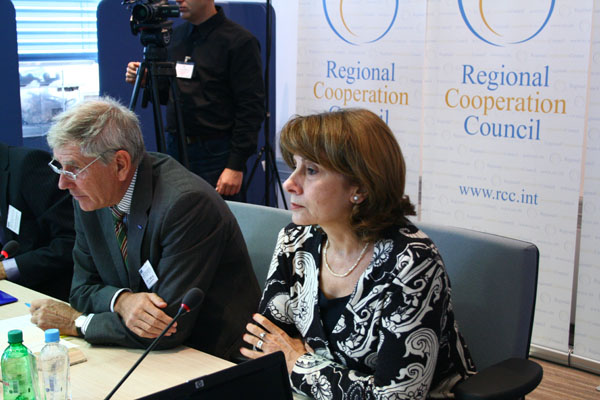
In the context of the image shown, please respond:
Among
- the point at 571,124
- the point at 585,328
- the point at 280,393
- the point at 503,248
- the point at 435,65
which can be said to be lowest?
the point at 585,328

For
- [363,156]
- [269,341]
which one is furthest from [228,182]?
[363,156]

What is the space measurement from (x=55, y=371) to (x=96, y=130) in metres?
0.72

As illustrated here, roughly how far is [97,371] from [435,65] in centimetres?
246

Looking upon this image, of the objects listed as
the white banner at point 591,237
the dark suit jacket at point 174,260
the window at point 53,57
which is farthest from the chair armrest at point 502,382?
the window at point 53,57

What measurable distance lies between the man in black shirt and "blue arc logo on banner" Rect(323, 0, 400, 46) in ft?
1.74

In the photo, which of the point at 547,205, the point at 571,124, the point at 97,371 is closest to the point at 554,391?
the point at 547,205

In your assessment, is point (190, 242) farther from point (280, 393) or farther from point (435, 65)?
point (435, 65)

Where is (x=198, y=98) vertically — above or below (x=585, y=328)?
above

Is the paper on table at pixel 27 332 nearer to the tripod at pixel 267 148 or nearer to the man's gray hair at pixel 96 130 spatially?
the man's gray hair at pixel 96 130

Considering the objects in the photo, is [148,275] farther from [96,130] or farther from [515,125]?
[515,125]

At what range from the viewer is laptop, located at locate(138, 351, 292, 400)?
100cm

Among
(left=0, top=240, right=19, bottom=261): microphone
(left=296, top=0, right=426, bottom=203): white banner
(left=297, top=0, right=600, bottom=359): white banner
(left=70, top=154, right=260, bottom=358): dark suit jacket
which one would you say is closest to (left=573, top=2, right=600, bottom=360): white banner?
(left=297, top=0, right=600, bottom=359): white banner

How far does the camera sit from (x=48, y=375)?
57.4 inches

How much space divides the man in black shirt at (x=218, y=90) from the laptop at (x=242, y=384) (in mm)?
2389
